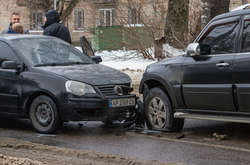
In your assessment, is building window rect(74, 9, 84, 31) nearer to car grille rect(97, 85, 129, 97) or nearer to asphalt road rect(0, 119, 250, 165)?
asphalt road rect(0, 119, 250, 165)

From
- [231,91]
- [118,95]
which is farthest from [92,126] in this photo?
[231,91]

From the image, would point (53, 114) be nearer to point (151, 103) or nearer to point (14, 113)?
point (14, 113)

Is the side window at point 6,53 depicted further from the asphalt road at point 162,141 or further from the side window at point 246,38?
the side window at point 246,38

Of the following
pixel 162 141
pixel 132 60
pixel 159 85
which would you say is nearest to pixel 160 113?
pixel 159 85

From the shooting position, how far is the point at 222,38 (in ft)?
29.4

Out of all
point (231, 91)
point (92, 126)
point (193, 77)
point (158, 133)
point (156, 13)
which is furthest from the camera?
point (156, 13)

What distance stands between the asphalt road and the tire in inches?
5.5

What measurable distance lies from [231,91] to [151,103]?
1764 mm

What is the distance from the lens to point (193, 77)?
9094 millimetres

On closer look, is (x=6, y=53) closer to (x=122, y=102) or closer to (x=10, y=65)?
(x=10, y=65)

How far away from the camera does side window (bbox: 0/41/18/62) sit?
412 inches

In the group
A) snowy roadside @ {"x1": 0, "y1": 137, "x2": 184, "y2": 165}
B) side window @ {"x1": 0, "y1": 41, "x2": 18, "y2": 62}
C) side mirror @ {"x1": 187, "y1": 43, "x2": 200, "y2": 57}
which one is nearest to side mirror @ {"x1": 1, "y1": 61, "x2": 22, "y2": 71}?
side window @ {"x1": 0, "y1": 41, "x2": 18, "y2": 62}

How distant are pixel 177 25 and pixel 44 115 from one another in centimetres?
1119

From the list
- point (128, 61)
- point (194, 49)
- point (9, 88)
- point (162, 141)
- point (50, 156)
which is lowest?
point (128, 61)
